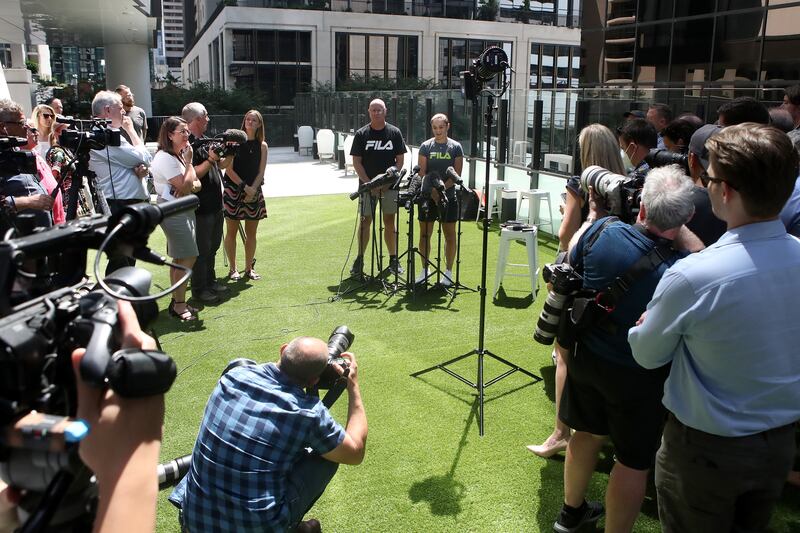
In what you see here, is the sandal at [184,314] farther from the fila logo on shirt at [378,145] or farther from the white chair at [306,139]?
the white chair at [306,139]

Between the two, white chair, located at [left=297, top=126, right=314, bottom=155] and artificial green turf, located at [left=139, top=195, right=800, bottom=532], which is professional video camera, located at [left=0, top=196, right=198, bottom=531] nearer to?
artificial green turf, located at [left=139, top=195, right=800, bottom=532]

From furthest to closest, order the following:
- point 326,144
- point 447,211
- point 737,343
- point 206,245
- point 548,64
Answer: point 548,64 → point 326,144 → point 447,211 → point 206,245 → point 737,343

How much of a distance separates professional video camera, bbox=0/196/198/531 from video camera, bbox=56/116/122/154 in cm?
365

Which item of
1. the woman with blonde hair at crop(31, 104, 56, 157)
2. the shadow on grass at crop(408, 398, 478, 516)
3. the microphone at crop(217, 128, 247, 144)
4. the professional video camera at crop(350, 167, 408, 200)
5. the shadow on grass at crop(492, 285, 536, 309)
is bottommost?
the shadow on grass at crop(408, 398, 478, 516)

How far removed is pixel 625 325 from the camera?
2.54m

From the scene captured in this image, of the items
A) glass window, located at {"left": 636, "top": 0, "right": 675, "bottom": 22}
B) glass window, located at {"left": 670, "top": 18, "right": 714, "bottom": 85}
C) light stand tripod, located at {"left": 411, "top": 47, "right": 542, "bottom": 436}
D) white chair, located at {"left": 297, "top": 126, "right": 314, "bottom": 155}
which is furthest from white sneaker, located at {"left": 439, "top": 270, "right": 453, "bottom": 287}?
white chair, located at {"left": 297, "top": 126, "right": 314, "bottom": 155}

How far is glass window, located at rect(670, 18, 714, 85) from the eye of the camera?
10.5 meters

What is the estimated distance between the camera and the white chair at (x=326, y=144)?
20.1 m

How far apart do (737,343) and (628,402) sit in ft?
2.34

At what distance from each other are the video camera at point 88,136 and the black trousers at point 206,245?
5.18 feet

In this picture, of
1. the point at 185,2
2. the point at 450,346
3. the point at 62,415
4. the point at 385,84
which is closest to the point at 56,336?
the point at 62,415

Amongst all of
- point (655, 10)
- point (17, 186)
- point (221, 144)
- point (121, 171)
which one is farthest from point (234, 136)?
point (655, 10)

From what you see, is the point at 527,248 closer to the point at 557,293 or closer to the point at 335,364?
the point at 557,293

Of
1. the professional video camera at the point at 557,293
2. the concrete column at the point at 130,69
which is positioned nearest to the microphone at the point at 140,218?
the professional video camera at the point at 557,293
